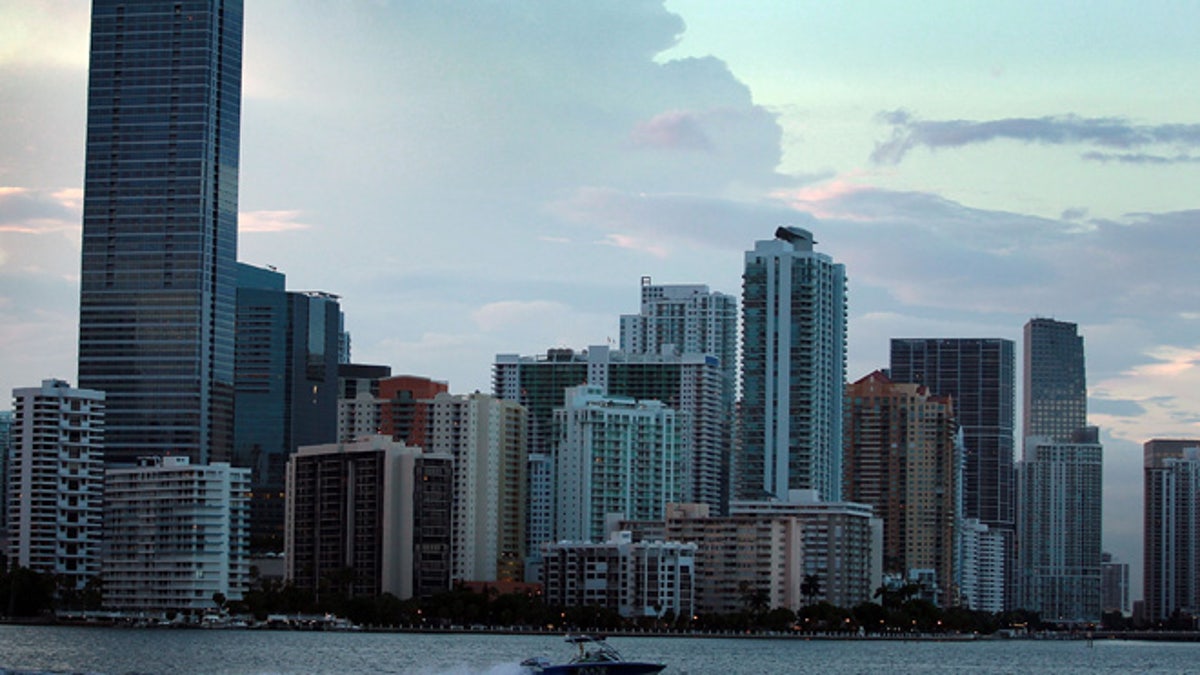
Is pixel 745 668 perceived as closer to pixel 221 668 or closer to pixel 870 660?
pixel 870 660

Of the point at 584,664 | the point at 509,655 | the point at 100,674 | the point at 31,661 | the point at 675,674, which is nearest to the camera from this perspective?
the point at 584,664

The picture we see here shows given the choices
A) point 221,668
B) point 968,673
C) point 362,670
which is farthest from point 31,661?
point 968,673

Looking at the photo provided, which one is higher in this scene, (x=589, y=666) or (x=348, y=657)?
(x=589, y=666)

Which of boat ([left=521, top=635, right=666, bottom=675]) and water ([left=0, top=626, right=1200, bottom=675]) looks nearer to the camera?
boat ([left=521, top=635, right=666, bottom=675])

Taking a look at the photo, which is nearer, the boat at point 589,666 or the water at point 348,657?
the boat at point 589,666

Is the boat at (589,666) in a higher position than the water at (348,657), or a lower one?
higher

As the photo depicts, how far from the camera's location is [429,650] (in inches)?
6959

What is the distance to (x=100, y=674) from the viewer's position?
11988 cm

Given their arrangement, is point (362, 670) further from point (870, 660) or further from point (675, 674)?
point (870, 660)

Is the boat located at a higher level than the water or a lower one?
higher

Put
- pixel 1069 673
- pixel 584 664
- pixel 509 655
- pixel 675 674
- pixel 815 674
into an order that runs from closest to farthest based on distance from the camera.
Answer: pixel 584 664, pixel 675 674, pixel 815 674, pixel 509 655, pixel 1069 673

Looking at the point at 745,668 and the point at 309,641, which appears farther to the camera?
the point at 309,641

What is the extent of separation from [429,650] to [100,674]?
2328 inches

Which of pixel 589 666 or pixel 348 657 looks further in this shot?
pixel 348 657
